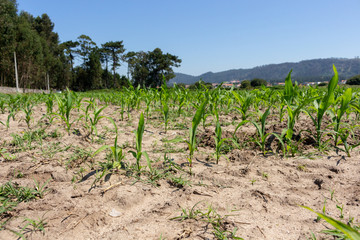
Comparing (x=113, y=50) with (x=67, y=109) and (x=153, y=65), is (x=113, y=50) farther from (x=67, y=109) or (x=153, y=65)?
(x=67, y=109)

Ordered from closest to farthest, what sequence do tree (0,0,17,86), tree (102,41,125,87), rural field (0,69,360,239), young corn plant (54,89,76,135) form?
rural field (0,69,360,239) → young corn plant (54,89,76,135) → tree (0,0,17,86) → tree (102,41,125,87)

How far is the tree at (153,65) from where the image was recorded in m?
47.2

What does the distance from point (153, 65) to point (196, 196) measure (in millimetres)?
49903

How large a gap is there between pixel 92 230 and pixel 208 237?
0.56m

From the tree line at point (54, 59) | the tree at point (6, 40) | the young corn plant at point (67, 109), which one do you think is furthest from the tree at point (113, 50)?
the young corn plant at point (67, 109)

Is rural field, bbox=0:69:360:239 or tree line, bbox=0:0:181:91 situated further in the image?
tree line, bbox=0:0:181:91

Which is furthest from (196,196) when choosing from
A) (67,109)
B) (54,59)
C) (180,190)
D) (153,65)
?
(153,65)

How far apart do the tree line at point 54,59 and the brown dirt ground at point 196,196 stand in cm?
2285

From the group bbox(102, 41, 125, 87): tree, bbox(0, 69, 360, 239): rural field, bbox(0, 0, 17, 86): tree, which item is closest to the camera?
bbox(0, 69, 360, 239): rural field

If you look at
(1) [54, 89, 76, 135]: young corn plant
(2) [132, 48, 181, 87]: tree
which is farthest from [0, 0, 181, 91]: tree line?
(1) [54, 89, 76, 135]: young corn plant

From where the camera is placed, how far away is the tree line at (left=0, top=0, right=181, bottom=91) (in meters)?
24.9

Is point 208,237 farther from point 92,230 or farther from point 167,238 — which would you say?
point 92,230

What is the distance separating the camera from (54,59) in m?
35.2

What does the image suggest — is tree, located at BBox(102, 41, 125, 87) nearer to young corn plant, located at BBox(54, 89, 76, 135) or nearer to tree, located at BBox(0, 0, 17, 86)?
tree, located at BBox(0, 0, 17, 86)
